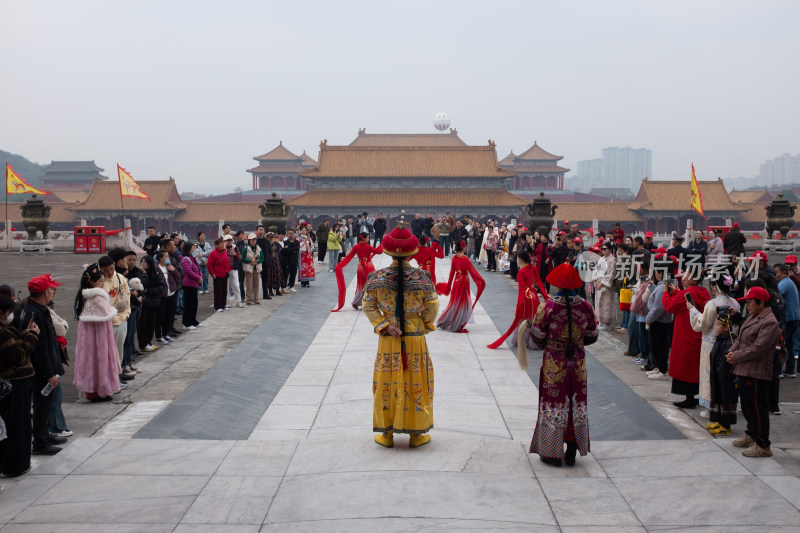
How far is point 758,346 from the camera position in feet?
17.8

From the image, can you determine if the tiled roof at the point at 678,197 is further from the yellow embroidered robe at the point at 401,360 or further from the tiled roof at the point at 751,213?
A: the yellow embroidered robe at the point at 401,360

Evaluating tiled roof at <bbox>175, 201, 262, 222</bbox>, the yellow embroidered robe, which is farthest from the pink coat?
tiled roof at <bbox>175, 201, 262, 222</bbox>

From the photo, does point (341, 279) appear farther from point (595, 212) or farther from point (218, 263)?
point (595, 212)

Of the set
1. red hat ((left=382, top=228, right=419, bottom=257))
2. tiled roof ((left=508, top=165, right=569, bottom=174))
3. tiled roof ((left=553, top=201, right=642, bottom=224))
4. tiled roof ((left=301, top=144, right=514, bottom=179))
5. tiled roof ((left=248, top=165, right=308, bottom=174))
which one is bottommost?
red hat ((left=382, top=228, right=419, bottom=257))

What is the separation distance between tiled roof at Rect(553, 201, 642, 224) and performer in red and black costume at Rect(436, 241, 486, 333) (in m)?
35.0

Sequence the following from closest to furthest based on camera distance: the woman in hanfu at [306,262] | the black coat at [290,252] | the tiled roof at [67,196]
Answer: the black coat at [290,252] < the woman in hanfu at [306,262] < the tiled roof at [67,196]

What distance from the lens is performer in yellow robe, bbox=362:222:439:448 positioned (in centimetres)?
543

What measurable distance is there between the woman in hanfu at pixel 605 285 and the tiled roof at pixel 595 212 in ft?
112

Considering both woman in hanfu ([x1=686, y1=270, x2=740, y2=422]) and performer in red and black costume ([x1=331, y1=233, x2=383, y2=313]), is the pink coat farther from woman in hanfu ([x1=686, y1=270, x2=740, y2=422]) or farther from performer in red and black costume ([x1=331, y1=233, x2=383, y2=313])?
woman in hanfu ([x1=686, y1=270, x2=740, y2=422])

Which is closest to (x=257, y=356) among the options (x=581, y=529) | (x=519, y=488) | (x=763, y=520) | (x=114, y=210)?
(x=519, y=488)

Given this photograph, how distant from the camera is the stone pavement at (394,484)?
427cm

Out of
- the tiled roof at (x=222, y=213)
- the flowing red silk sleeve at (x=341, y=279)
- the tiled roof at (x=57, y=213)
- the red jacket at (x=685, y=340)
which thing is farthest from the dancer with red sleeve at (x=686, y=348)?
the tiled roof at (x=57, y=213)

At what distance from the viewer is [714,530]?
4168 mm

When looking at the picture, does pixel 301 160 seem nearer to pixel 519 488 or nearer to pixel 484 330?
pixel 484 330
